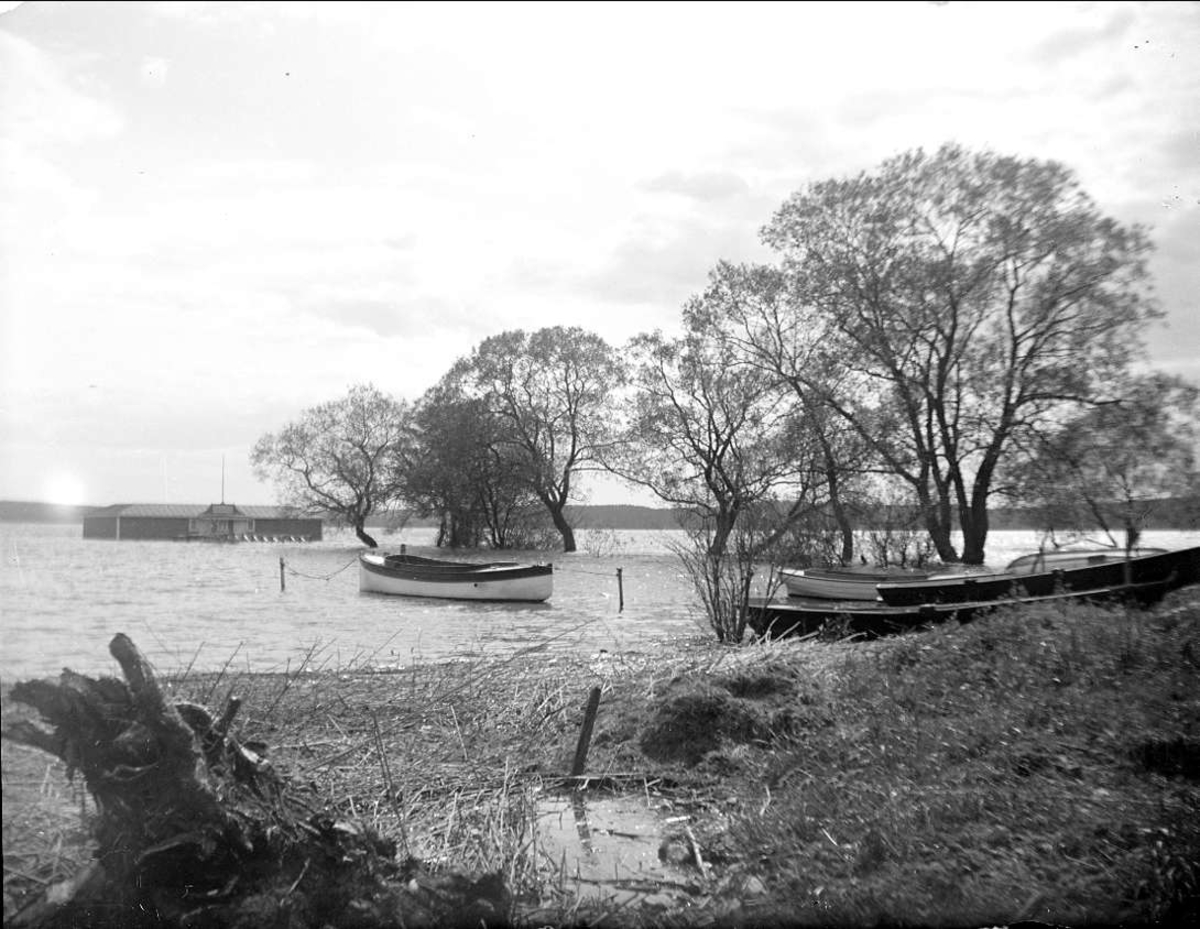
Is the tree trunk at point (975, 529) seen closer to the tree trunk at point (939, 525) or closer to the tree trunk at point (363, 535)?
the tree trunk at point (939, 525)

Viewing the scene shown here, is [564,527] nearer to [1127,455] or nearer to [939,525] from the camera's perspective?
[939,525]

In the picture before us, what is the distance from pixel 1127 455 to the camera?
690cm

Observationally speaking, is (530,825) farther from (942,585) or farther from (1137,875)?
(942,585)

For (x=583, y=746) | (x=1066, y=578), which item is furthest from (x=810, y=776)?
(x=1066, y=578)

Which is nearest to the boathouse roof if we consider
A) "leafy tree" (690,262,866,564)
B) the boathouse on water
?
the boathouse on water

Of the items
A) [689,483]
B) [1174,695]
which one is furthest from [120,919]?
[689,483]

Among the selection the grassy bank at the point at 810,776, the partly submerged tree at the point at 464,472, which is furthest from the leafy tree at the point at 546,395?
the grassy bank at the point at 810,776

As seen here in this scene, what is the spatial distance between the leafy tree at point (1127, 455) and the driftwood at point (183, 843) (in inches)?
211

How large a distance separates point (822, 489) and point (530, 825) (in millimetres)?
20471

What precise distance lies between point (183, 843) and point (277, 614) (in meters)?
18.8

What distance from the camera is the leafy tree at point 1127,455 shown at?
19.7 feet

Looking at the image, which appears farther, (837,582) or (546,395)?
(546,395)

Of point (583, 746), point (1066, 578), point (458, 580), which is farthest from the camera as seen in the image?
point (458, 580)

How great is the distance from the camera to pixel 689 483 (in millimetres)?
31250
